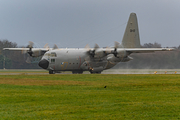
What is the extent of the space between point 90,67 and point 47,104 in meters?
32.2

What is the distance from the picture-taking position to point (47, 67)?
4244 cm

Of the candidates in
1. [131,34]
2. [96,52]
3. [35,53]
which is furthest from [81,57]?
[131,34]

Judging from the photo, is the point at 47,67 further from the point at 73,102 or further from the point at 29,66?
the point at 29,66

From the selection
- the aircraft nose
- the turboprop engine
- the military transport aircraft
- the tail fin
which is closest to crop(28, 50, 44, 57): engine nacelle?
the military transport aircraft

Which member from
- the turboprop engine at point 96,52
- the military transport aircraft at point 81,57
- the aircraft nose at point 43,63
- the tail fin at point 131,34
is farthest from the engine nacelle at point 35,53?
the tail fin at point 131,34

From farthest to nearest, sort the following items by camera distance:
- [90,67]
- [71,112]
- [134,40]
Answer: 1. [134,40]
2. [90,67]
3. [71,112]

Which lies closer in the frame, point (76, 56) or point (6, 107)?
point (6, 107)

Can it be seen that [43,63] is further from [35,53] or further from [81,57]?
[81,57]

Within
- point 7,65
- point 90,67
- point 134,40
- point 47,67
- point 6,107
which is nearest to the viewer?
point 6,107

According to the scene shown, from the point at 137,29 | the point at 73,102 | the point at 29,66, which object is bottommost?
the point at 29,66

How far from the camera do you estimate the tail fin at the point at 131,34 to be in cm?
5034

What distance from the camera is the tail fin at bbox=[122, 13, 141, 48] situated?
5034 cm

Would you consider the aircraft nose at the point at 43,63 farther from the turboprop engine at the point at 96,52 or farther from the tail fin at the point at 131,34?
the tail fin at the point at 131,34

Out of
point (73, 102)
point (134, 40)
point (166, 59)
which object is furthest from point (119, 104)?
point (166, 59)
